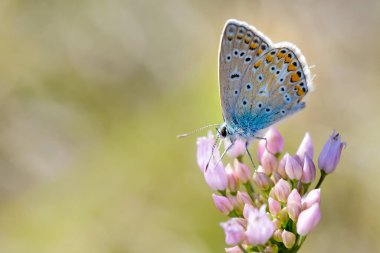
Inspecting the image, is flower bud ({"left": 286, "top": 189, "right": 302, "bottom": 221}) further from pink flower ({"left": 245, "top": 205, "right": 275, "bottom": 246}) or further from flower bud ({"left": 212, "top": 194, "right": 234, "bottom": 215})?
flower bud ({"left": 212, "top": 194, "right": 234, "bottom": 215})

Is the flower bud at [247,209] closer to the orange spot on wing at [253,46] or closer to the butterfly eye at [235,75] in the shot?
the butterfly eye at [235,75]

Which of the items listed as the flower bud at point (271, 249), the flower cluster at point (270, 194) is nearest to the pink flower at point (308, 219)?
the flower cluster at point (270, 194)

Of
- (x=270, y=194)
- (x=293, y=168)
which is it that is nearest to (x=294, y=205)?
(x=270, y=194)

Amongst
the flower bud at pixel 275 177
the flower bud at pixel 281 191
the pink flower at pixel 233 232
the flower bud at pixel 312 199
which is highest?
the flower bud at pixel 275 177

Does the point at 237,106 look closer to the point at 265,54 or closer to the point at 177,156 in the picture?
the point at 265,54

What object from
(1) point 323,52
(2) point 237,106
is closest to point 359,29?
(1) point 323,52

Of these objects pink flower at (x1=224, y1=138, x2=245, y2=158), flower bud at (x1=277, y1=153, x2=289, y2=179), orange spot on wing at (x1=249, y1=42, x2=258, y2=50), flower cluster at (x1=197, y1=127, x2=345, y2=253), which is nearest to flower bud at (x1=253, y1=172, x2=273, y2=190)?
flower cluster at (x1=197, y1=127, x2=345, y2=253)
